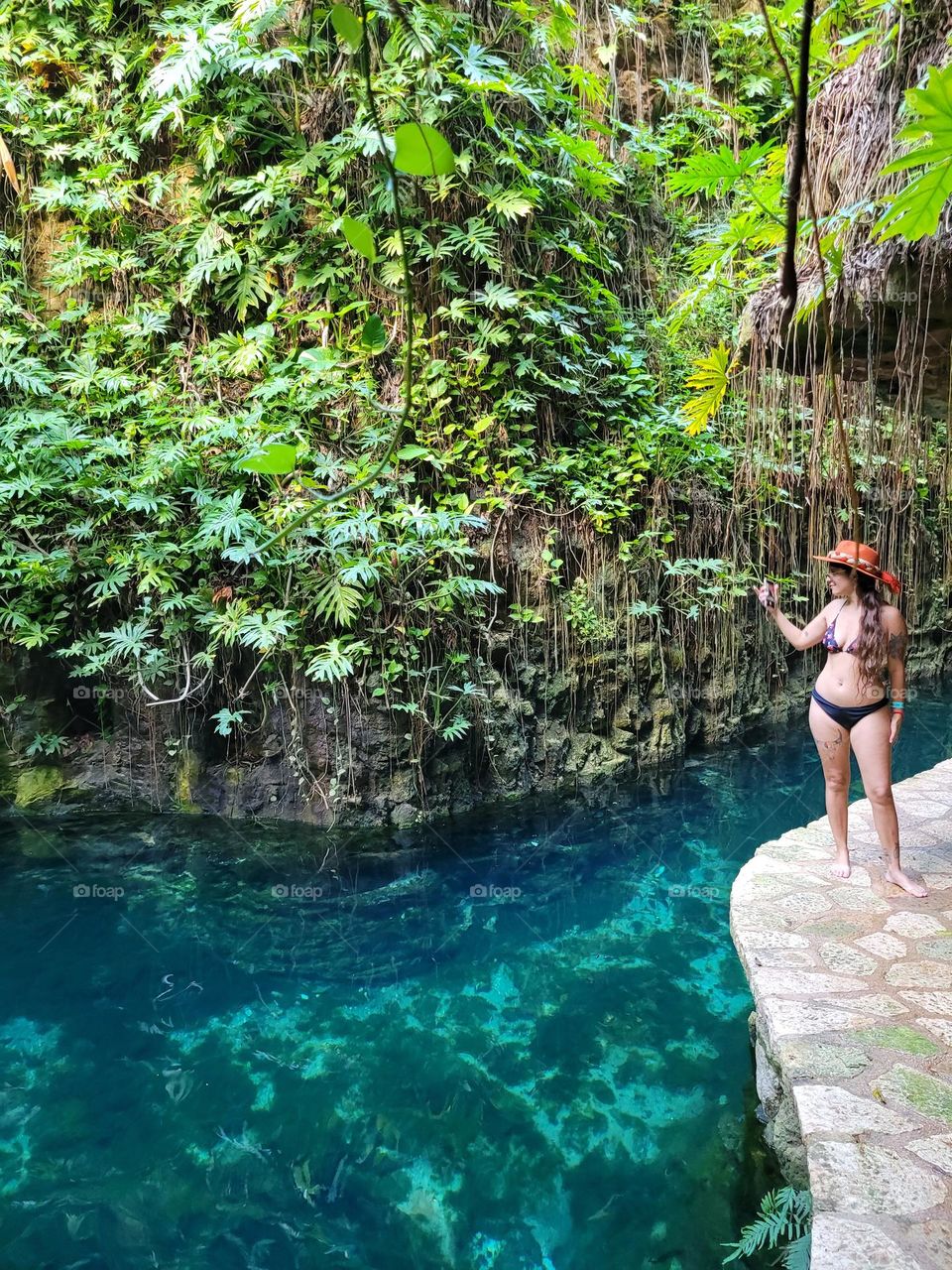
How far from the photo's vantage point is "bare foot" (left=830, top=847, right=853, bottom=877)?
3.57 m

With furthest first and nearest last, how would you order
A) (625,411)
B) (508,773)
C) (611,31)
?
(611,31) < (625,411) < (508,773)

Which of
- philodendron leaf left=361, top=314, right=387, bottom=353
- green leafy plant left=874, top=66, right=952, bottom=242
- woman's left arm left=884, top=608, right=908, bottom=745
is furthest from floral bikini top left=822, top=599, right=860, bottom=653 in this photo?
philodendron leaf left=361, top=314, right=387, bottom=353

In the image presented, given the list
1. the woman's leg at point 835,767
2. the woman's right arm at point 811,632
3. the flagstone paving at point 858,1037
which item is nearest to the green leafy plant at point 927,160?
the flagstone paving at point 858,1037

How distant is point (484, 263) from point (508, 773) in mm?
4115

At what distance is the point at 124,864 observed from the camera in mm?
5133

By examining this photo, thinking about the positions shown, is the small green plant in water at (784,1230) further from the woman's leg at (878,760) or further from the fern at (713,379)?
the fern at (713,379)

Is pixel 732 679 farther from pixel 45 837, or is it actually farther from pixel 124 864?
pixel 45 837

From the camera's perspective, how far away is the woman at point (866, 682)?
3258 mm

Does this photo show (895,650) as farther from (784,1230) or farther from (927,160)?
(927,160)

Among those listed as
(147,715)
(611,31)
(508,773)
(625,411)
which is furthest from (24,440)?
(611,31)

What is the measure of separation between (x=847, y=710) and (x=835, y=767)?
29 centimetres

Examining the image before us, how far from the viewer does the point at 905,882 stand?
3.42 metres

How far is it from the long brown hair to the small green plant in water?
1902mm

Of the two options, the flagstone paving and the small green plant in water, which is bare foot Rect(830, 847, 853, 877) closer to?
the flagstone paving
